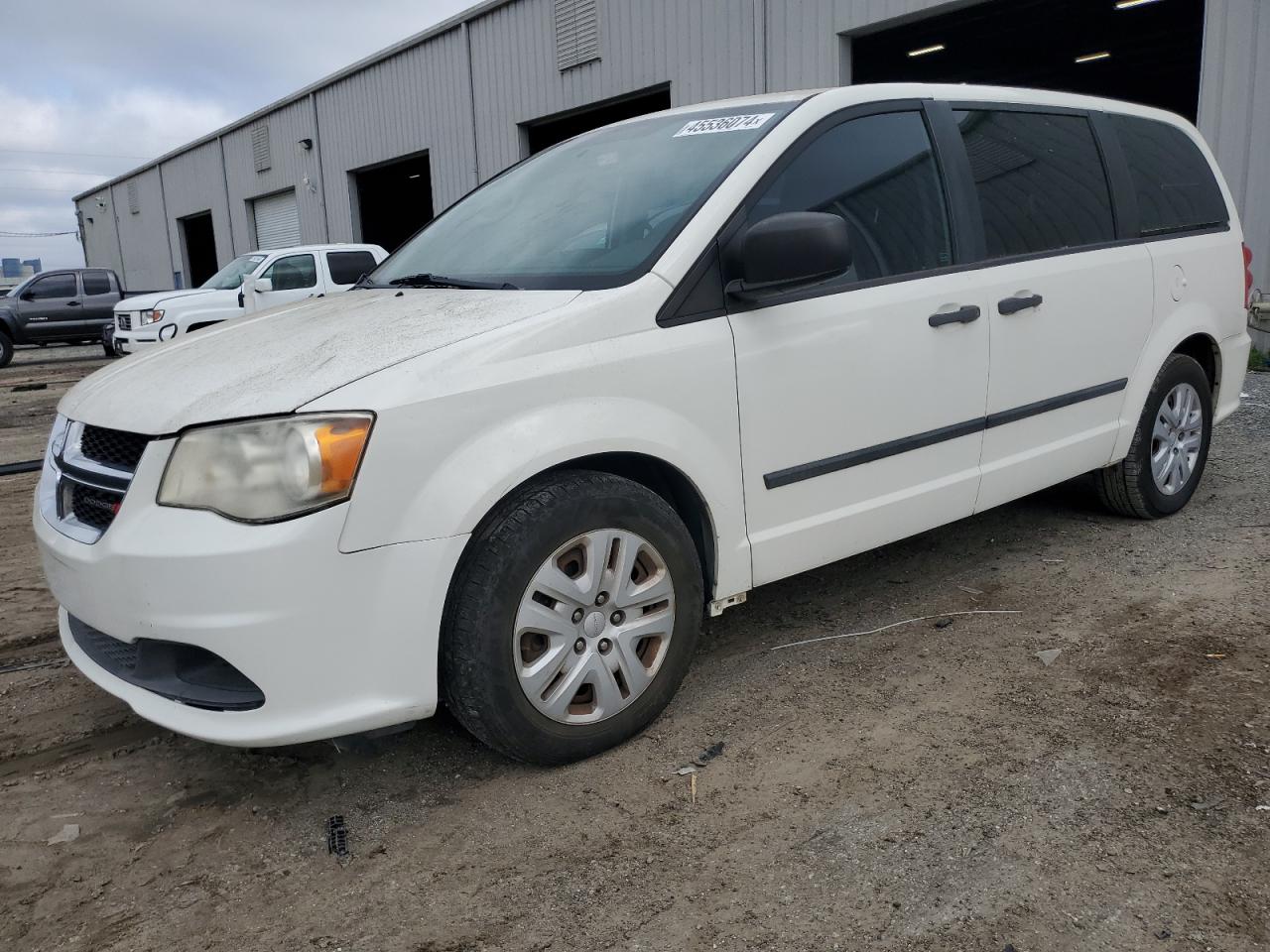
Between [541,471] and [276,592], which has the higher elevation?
[541,471]

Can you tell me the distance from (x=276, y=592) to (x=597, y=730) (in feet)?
3.01

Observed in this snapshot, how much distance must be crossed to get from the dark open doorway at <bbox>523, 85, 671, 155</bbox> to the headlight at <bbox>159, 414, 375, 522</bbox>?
11.6 m

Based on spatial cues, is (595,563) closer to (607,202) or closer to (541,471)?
(541,471)

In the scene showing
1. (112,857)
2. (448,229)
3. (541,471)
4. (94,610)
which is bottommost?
(112,857)

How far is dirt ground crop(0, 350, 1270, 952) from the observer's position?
2.02 m

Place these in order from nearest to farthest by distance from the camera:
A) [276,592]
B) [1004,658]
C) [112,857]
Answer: [276,592], [112,857], [1004,658]

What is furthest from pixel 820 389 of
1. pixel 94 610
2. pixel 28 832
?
pixel 28 832

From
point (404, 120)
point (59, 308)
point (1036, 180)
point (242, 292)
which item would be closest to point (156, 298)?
point (242, 292)

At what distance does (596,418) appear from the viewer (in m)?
2.51

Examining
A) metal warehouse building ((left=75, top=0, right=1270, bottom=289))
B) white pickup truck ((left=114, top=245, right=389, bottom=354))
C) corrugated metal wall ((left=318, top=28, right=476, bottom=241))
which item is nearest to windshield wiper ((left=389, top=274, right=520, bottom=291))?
metal warehouse building ((left=75, top=0, right=1270, bottom=289))

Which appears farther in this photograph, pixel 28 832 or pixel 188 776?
pixel 188 776

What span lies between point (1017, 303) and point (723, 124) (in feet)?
3.94

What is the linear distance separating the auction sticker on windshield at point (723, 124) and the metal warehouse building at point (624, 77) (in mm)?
7193

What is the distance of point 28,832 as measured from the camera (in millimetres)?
2439
